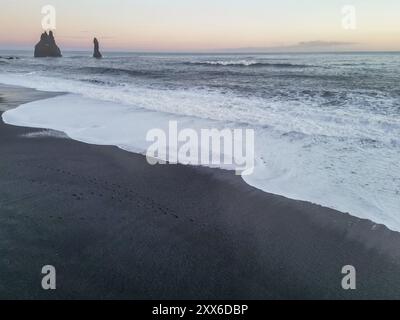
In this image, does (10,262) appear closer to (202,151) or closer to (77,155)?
(77,155)

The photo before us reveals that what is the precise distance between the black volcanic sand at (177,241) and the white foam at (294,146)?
24.4 inches

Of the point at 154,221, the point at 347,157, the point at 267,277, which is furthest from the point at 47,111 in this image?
the point at 267,277

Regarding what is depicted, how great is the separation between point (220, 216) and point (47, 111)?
10756 millimetres

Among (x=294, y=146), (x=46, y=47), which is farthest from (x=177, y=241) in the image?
(x=46, y=47)

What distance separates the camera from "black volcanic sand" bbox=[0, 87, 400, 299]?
3910 mm

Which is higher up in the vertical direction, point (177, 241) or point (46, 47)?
point (46, 47)

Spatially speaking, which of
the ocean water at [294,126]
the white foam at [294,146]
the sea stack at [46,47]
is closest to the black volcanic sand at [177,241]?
the white foam at [294,146]

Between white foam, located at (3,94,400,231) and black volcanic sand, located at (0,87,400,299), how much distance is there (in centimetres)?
62

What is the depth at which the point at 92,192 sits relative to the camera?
20.7ft

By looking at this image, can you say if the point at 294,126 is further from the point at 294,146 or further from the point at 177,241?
the point at 177,241

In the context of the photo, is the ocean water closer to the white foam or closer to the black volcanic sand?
the white foam

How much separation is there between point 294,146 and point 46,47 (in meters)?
114

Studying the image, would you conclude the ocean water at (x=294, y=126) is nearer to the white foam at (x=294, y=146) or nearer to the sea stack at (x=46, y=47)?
the white foam at (x=294, y=146)

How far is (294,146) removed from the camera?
346 inches
